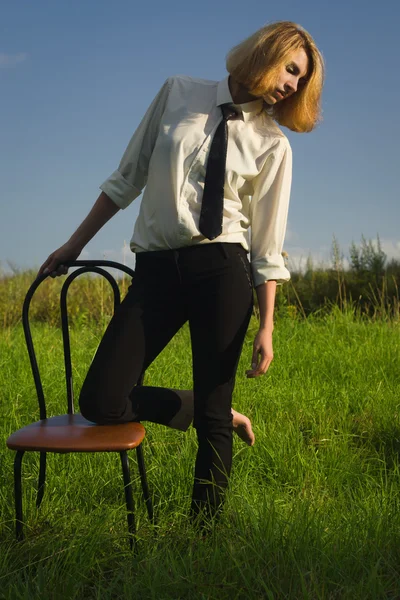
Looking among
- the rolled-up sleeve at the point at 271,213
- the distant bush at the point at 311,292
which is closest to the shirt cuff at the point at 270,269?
the rolled-up sleeve at the point at 271,213

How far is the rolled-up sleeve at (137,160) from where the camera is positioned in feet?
8.84

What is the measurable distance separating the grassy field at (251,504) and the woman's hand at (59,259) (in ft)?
3.14

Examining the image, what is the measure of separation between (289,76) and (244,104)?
0.62ft

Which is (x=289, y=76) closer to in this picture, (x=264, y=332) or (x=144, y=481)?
(x=264, y=332)

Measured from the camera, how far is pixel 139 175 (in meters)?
2.75

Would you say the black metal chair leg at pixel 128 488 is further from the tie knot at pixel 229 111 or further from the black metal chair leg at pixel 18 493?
the tie knot at pixel 229 111

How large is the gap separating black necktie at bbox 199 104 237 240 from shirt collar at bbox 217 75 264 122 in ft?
0.24

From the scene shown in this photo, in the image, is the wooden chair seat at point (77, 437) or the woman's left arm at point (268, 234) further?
the woman's left arm at point (268, 234)

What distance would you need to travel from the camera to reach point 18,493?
98.2 inches

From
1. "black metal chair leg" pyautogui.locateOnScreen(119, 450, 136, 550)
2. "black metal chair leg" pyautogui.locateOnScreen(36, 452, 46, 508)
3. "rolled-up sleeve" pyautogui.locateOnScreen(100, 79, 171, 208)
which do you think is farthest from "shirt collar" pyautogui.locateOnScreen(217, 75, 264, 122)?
"black metal chair leg" pyautogui.locateOnScreen(36, 452, 46, 508)

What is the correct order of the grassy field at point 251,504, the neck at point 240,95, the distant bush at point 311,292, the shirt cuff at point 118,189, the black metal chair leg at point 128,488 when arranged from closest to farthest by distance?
1. the grassy field at point 251,504
2. the black metal chair leg at point 128,488
3. the neck at point 240,95
4. the shirt cuff at point 118,189
5. the distant bush at point 311,292

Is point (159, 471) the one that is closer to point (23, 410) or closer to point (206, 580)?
point (206, 580)

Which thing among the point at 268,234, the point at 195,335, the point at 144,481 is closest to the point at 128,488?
the point at 144,481

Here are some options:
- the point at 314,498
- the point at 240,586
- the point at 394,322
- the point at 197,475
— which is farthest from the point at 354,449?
the point at 394,322
